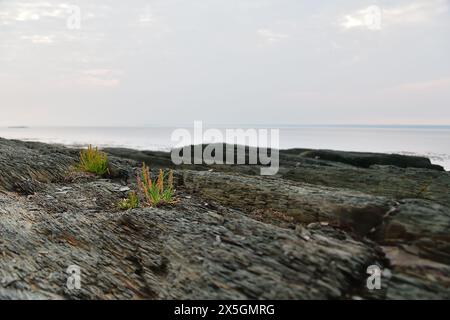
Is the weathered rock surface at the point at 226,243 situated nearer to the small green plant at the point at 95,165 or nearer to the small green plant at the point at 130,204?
the small green plant at the point at 130,204

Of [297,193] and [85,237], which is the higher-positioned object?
[297,193]

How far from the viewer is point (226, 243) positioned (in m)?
7.95

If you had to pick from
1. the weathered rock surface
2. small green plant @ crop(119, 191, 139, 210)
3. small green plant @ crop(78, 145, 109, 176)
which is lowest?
the weathered rock surface

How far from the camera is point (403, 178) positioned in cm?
1380

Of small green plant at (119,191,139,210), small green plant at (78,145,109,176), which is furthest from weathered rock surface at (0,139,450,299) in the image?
small green plant at (78,145,109,176)

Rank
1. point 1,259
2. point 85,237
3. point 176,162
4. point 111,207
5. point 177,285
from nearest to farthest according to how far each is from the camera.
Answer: point 177,285
point 1,259
point 85,237
point 111,207
point 176,162

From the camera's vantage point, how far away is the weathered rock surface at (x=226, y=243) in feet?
22.0

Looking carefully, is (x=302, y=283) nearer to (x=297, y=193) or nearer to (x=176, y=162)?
(x=297, y=193)

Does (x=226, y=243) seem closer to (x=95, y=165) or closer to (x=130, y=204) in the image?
(x=130, y=204)

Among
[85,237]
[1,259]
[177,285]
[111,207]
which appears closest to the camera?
[177,285]

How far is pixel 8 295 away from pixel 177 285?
3348 millimetres

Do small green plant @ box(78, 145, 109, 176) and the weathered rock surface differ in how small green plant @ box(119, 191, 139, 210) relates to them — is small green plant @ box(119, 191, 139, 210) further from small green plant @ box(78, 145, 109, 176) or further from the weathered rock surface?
small green plant @ box(78, 145, 109, 176)

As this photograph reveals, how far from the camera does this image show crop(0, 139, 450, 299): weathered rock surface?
22.0 feet
